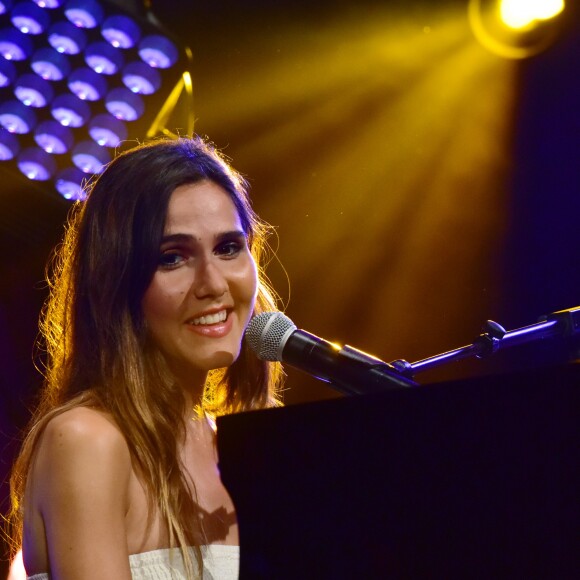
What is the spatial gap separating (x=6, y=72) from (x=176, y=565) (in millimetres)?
1238

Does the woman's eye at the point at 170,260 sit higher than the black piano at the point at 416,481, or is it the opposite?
the woman's eye at the point at 170,260

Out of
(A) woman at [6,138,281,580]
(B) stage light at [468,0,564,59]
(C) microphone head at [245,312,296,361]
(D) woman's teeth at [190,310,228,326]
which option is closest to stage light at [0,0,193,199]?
(A) woman at [6,138,281,580]

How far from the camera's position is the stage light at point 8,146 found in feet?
6.71

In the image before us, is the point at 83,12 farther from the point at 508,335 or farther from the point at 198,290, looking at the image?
the point at 508,335

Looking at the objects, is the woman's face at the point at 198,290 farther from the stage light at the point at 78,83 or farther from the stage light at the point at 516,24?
the stage light at the point at 516,24

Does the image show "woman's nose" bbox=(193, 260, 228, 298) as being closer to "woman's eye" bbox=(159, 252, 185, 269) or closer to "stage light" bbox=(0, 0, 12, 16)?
"woman's eye" bbox=(159, 252, 185, 269)

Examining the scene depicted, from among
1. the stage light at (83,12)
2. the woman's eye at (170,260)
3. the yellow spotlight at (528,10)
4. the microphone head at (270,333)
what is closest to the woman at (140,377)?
the woman's eye at (170,260)

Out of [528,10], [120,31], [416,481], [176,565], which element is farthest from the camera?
[528,10]

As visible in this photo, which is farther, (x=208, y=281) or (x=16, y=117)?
(x=16, y=117)

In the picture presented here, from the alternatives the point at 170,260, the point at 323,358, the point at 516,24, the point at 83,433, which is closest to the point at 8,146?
the point at 170,260

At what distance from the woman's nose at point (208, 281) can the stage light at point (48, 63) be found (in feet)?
2.42

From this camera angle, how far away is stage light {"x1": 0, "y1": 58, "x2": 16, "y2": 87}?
2.01 metres

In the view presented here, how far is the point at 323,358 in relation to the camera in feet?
4.02

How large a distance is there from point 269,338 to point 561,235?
64.5 inches
